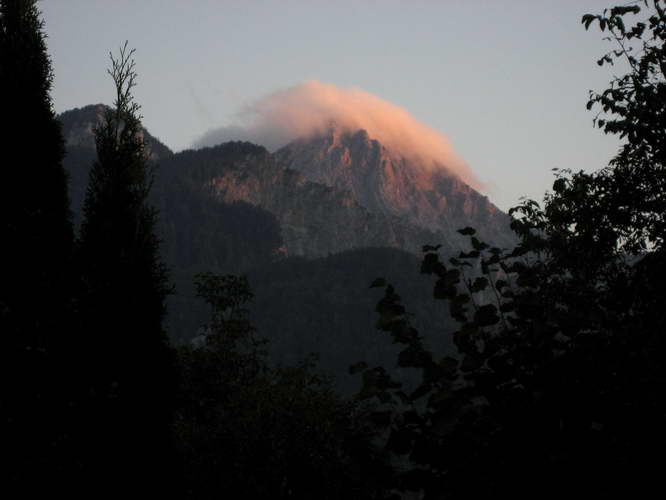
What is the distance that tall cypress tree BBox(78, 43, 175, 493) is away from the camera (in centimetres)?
1742

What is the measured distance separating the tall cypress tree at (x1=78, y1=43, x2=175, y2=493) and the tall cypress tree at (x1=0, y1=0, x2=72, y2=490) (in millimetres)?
723

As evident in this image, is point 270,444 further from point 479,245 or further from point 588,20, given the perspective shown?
point 479,245

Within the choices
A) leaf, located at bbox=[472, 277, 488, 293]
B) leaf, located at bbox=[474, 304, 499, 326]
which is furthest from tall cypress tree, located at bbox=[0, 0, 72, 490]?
leaf, located at bbox=[474, 304, 499, 326]

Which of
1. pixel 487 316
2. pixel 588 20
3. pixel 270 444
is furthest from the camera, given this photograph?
pixel 270 444

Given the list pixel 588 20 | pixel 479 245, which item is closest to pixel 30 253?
pixel 588 20

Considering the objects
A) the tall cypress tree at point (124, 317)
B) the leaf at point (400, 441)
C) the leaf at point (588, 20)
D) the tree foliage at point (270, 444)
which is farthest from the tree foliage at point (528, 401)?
the tree foliage at point (270, 444)

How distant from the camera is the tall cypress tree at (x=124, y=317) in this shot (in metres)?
17.4

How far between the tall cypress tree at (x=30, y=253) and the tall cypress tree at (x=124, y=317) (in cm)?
72

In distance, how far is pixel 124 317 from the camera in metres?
18.6

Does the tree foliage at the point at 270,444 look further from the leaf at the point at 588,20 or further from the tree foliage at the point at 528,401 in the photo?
the tree foliage at the point at 528,401

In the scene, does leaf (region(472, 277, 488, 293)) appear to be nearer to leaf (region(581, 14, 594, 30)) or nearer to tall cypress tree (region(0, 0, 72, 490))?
leaf (region(581, 14, 594, 30))

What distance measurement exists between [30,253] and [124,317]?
8.44ft

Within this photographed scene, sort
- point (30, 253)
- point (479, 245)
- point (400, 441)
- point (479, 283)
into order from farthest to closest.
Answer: point (30, 253) < point (479, 245) < point (479, 283) < point (400, 441)

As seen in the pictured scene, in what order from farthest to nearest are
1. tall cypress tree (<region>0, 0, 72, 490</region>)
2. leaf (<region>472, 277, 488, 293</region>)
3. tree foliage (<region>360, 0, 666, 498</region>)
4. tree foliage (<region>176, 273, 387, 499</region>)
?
tree foliage (<region>176, 273, 387, 499</region>)
tall cypress tree (<region>0, 0, 72, 490</region>)
leaf (<region>472, 277, 488, 293</region>)
tree foliage (<region>360, 0, 666, 498</region>)
